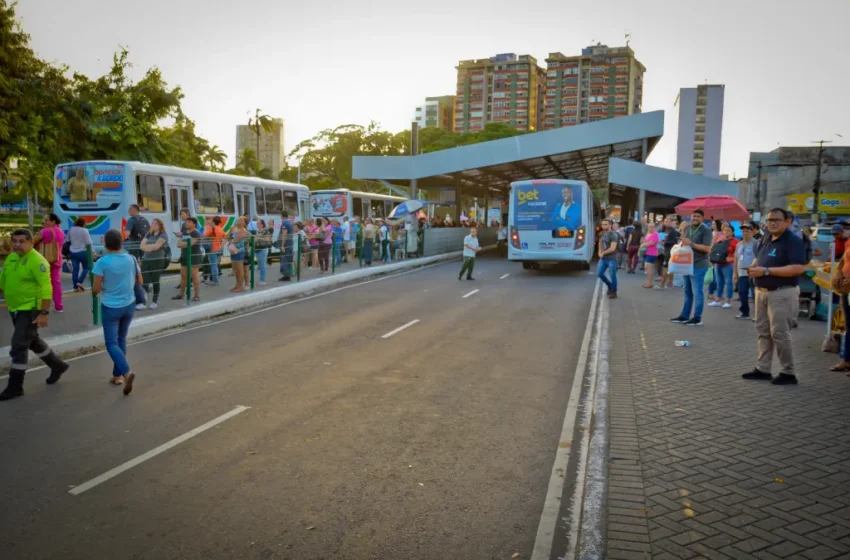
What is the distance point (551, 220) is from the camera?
76.3 ft

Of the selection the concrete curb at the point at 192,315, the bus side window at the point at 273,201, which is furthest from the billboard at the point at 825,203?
the concrete curb at the point at 192,315

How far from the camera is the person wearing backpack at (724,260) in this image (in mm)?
13609

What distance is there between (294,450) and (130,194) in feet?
54.6

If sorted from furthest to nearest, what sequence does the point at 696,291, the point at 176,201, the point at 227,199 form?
1. the point at 227,199
2. the point at 176,201
3. the point at 696,291

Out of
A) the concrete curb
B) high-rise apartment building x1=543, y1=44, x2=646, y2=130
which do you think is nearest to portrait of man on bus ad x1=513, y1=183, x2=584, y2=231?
the concrete curb

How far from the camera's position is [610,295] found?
16516 millimetres

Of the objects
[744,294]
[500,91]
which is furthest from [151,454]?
[500,91]

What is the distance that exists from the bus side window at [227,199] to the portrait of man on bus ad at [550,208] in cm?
1085

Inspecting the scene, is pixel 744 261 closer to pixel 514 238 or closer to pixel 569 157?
pixel 514 238

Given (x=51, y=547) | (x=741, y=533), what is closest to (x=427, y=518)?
(x=741, y=533)

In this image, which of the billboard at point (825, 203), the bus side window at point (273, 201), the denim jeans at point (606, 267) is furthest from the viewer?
the billboard at point (825, 203)

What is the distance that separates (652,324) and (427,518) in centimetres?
904

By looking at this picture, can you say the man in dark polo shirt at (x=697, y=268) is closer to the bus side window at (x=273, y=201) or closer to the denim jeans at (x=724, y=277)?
the denim jeans at (x=724, y=277)

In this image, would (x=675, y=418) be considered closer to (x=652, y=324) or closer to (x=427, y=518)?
(x=427, y=518)
